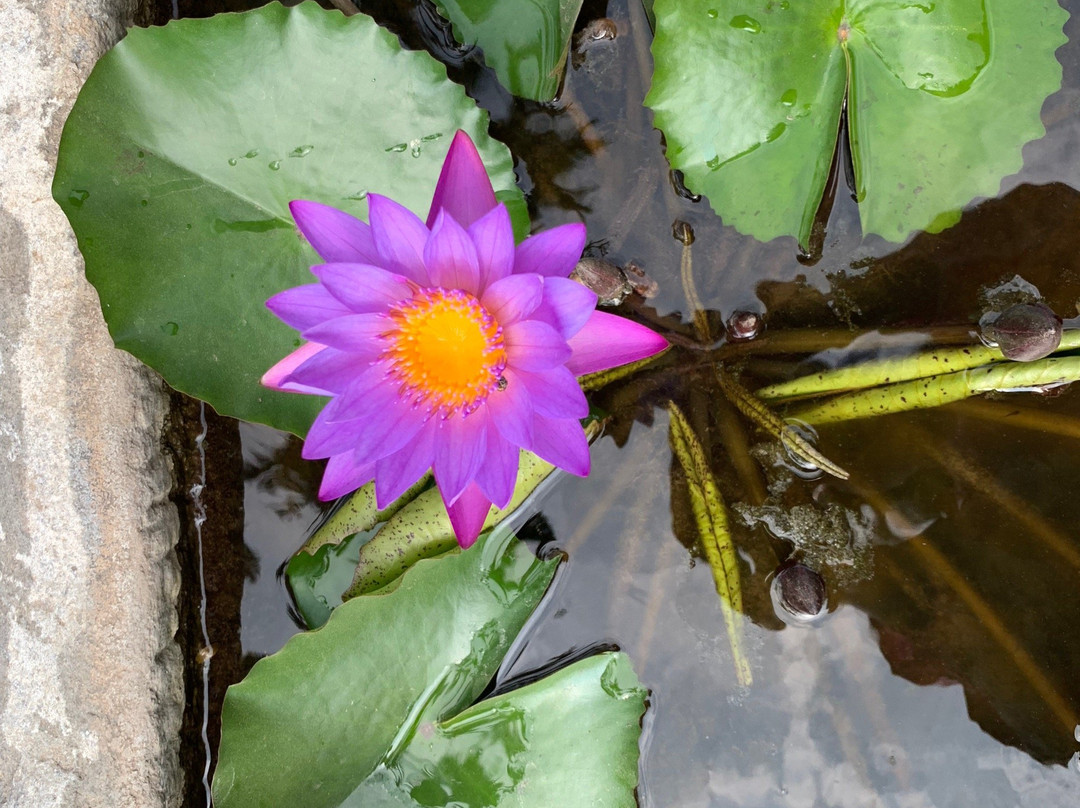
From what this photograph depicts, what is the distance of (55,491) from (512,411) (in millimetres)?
1238

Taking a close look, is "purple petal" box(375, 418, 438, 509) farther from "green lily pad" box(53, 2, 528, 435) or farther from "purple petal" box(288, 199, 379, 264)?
"green lily pad" box(53, 2, 528, 435)

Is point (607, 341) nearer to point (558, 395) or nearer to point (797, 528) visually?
point (558, 395)

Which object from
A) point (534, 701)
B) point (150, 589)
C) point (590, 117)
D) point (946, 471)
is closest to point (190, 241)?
point (150, 589)

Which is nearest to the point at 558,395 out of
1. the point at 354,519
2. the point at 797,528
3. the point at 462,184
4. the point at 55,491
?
the point at 462,184

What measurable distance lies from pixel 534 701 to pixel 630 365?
3.04 feet

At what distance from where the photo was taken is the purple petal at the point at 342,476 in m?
1.47

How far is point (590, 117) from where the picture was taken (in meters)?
2.12

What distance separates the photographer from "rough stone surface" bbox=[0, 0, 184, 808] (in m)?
1.79

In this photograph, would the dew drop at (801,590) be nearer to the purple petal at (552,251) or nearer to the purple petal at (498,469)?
the purple petal at (498,469)

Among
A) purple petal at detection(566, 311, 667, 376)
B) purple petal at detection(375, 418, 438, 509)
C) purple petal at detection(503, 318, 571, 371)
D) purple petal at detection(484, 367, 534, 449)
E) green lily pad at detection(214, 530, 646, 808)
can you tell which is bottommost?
green lily pad at detection(214, 530, 646, 808)

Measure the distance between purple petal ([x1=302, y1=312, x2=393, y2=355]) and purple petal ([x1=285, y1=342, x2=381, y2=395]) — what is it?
1 cm

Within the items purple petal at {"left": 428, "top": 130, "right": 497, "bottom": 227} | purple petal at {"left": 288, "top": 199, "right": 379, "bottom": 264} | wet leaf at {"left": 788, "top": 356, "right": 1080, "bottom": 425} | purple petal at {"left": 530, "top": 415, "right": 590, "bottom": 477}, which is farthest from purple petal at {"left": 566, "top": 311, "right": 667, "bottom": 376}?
wet leaf at {"left": 788, "top": 356, "right": 1080, "bottom": 425}

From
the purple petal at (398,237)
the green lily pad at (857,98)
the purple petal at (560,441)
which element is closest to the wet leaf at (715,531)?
the green lily pad at (857,98)

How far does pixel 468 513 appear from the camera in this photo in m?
1.52
